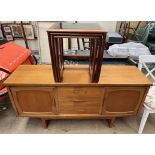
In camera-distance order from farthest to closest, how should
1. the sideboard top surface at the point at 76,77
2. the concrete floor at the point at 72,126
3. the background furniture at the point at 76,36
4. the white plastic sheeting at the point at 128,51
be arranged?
the white plastic sheeting at the point at 128,51 < the concrete floor at the point at 72,126 < the sideboard top surface at the point at 76,77 < the background furniture at the point at 76,36

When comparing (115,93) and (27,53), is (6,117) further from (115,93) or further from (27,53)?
(115,93)

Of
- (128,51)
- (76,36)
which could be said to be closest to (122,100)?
(76,36)

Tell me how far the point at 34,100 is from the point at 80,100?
1.44ft

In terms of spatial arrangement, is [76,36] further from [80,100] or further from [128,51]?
[128,51]

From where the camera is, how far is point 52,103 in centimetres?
129

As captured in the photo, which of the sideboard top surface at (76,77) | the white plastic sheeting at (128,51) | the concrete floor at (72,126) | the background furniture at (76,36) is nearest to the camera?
the background furniture at (76,36)

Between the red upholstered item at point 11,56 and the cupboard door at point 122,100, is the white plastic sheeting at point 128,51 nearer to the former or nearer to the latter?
the cupboard door at point 122,100

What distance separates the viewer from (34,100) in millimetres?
1279

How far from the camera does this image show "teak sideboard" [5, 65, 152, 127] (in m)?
1.18

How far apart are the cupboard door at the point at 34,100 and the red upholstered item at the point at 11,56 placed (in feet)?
1.36

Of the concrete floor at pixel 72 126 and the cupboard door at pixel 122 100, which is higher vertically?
the cupboard door at pixel 122 100

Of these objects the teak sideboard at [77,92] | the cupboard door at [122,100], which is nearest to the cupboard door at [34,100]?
the teak sideboard at [77,92]

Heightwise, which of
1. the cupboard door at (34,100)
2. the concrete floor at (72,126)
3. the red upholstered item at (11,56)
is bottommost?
the concrete floor at (72,126)

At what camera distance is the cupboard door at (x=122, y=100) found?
4.01ft
